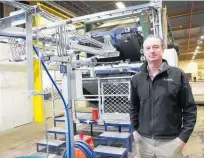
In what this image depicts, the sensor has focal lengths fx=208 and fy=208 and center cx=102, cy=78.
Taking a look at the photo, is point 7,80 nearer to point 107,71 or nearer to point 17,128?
point 17,128

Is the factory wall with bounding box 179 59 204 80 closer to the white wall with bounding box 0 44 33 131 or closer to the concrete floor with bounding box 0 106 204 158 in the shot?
the concrete floor with bounding box 0 106 204 158

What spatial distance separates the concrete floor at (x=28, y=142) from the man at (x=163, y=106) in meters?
1.75

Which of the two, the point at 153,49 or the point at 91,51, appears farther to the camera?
A: the point at 91,51

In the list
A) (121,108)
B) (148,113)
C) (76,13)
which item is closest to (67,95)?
(148,113)

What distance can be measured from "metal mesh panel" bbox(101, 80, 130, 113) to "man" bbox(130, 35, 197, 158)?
2.17 m

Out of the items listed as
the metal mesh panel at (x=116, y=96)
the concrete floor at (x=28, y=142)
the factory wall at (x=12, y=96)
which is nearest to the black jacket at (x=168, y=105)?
the concrete floor at (x=28, y=142)

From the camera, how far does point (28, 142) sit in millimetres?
4141

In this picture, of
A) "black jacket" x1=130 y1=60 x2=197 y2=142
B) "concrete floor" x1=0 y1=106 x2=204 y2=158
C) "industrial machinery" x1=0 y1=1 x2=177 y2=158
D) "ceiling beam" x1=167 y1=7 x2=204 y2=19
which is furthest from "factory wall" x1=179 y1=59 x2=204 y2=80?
"black jacket" x1=130 y1=60 x2=197 y2=142

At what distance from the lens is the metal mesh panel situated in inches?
158

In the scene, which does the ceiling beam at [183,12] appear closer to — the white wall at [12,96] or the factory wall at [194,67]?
the white wall at [12,96]

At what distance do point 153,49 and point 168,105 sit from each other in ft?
1.47

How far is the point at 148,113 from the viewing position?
1.67 meters

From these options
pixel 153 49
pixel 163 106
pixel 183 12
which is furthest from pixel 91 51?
pixel 183 12

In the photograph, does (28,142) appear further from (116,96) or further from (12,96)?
(116,96)
